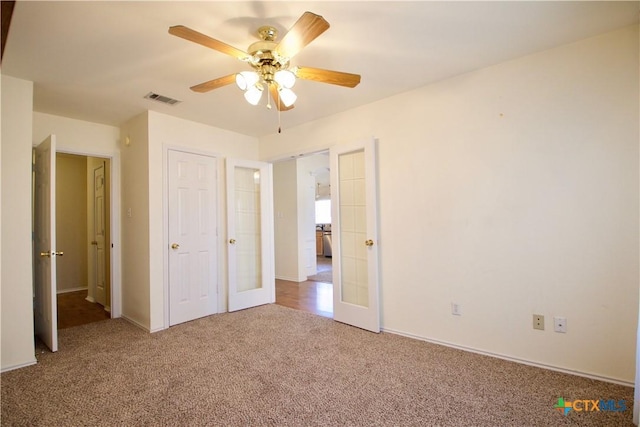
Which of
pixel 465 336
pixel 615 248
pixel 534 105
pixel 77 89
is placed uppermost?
pixel 77 89

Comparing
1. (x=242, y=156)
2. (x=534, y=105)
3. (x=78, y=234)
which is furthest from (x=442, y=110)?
(x=78, y=234)

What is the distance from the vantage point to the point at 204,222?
385 cm

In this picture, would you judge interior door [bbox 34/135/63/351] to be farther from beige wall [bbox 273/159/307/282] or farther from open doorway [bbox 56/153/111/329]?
beige wall [bbox 273/159/307/282]

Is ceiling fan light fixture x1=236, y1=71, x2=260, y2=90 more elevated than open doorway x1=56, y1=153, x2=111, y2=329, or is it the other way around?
ceiling fan light fixture x1=236, y1=71, x2=260, y2=90

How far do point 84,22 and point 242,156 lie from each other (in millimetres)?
2551

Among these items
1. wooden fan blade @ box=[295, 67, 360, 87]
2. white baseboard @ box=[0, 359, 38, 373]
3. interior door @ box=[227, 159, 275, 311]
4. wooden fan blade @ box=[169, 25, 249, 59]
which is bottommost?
white baseboard @ box=[0, 359, 38, 373]

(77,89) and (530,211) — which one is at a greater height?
(77,89)

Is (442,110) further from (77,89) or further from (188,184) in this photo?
(77,89)

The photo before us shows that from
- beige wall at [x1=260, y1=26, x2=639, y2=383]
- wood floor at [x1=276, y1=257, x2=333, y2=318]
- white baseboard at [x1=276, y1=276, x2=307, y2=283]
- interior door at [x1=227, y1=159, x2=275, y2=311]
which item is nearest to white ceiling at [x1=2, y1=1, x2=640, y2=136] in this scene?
beige wall at [x1=260, y1=26, x2=639, y2=383]

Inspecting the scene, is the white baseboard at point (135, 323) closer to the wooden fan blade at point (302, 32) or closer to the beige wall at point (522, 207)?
the beige wall at point (522, 207)

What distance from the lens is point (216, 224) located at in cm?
398

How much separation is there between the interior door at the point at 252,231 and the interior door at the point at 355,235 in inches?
50.4

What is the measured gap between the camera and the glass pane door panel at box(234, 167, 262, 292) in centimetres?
427

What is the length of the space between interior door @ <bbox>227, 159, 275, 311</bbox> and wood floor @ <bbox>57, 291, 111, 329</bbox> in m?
1.79
